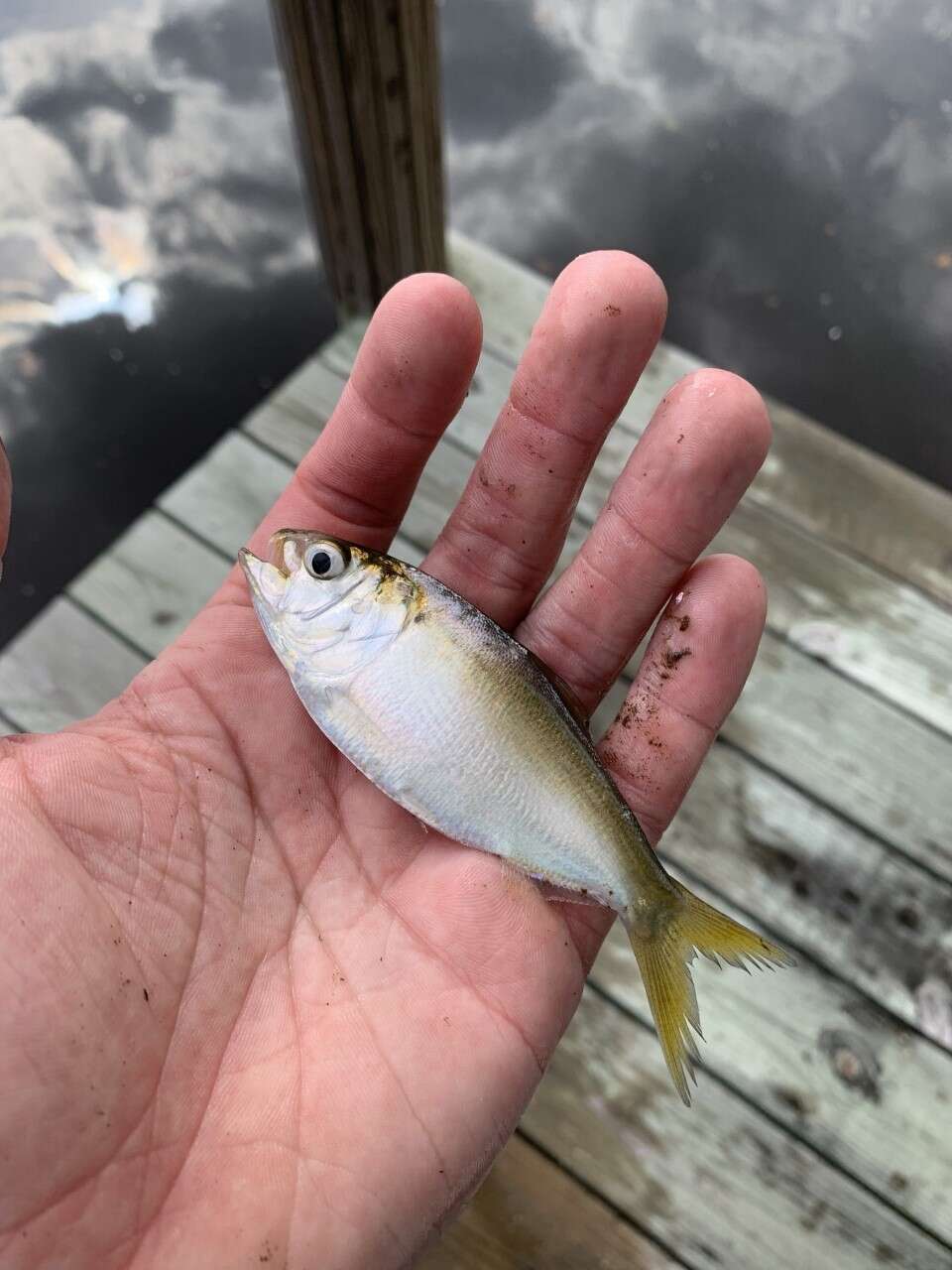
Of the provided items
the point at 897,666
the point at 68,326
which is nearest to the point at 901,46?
the point at 897,666

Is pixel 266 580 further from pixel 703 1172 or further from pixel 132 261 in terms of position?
pixel 132 261

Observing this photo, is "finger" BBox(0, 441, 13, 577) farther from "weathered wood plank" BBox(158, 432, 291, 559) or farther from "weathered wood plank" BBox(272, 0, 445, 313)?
"weathered wood plank" BBox(272, 0, 445, 313)

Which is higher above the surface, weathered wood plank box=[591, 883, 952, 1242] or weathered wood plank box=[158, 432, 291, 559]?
weathered wood plank box=[158, 432, 291, 559]

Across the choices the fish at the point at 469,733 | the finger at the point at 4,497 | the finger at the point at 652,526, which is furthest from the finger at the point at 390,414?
the finger at the point at 4,497

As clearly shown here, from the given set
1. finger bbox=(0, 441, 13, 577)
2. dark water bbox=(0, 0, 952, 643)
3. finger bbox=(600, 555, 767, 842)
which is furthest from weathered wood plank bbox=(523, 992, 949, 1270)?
dark water bbox=(0, 0, 952, 643)

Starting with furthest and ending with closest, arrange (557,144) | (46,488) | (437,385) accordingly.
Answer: (557,144), (46,488), (437,385)

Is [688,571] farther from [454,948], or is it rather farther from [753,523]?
[753,523]

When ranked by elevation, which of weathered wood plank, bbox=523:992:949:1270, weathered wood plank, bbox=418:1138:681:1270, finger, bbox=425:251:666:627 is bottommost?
weathered wood plank, bbox=418:1138:681:1270
